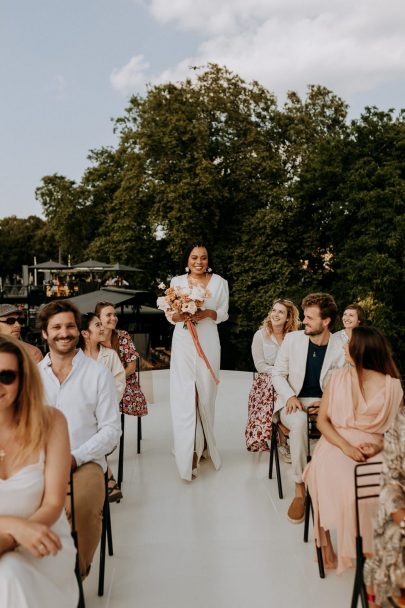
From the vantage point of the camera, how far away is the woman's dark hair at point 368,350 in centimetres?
328

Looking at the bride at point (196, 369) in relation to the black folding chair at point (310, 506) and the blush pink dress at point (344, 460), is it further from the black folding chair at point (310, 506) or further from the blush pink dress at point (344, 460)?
the blush pink dress at point (344, 460)

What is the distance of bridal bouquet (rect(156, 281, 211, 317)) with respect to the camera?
524cm

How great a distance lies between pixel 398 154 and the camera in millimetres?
21406

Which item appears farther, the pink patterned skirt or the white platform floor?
the pink patterned skirt

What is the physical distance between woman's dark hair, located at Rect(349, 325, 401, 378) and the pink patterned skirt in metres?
2.10

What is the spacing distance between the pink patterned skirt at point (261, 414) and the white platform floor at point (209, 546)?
1.01 feet

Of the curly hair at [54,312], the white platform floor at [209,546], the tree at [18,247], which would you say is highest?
the tree at [18,247]

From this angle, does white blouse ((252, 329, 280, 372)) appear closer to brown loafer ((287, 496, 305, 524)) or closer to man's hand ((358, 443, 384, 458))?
brown loafer ((287, 496, 305, 524))

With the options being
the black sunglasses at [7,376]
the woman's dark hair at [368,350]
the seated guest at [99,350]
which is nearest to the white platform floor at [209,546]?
the seated guest at [99,350]

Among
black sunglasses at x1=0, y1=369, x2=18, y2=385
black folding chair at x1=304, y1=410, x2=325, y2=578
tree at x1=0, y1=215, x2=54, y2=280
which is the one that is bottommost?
black folding chair at x1=304, y1=410, x2=325, y2=578

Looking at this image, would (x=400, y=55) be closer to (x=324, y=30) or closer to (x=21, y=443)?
(x=324, y=30)

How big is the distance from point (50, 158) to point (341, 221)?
1654 cm

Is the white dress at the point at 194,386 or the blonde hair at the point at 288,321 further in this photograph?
the blonde hair at the point at 288,321

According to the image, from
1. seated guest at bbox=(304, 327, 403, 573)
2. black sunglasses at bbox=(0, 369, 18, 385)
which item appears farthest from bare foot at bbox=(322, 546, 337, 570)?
black sunglasses at bbox=(0, 369, 18, 385)
